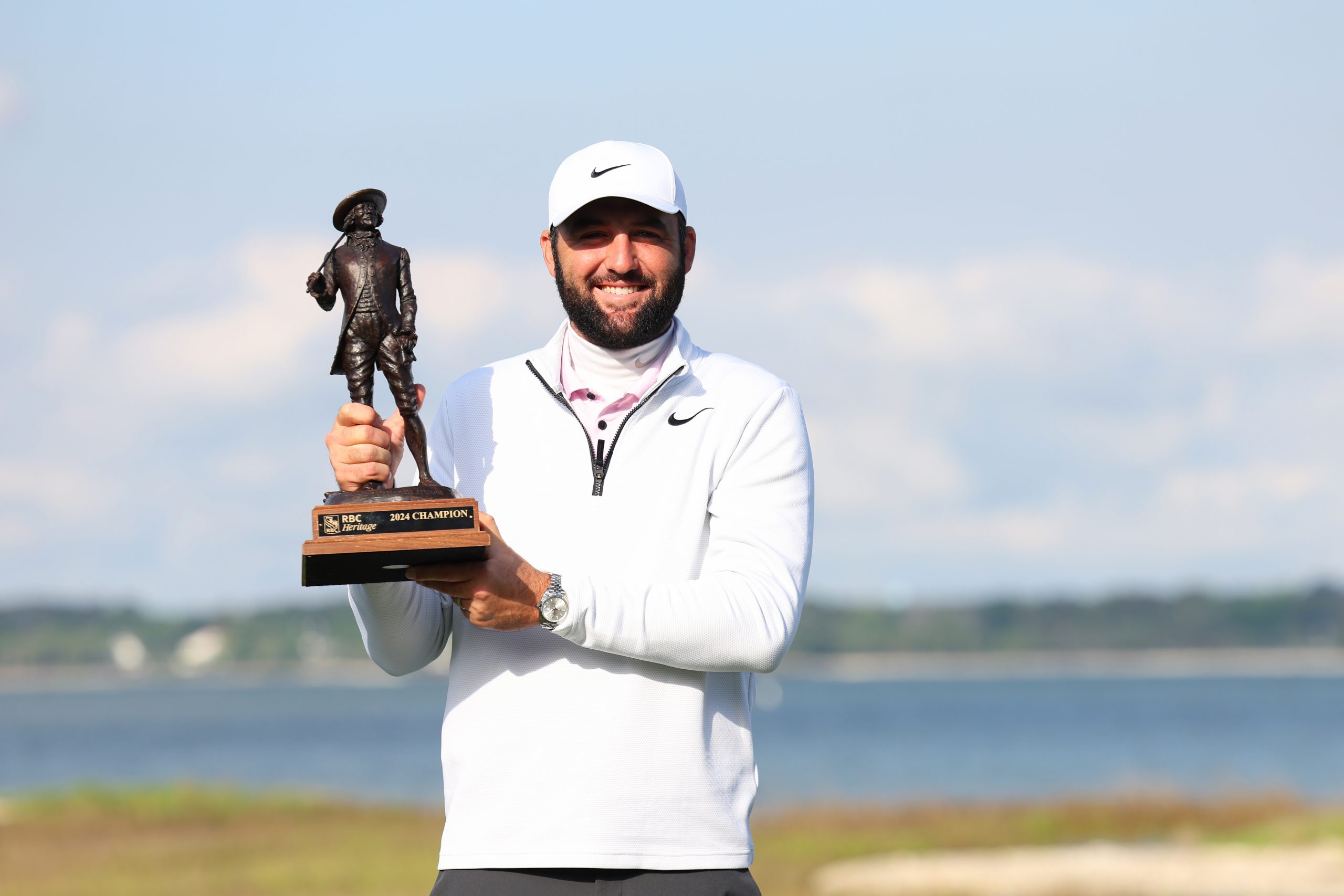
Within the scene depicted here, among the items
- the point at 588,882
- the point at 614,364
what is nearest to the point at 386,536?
the point at 614,364

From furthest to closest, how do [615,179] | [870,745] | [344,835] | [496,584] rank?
[870,745] → [344,835] → [615,179] → [496,584]

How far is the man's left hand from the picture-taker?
3.15m

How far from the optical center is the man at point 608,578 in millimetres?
3242

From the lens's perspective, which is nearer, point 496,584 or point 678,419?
point 496,584

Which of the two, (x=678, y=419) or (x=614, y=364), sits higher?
(x=614, y=364)

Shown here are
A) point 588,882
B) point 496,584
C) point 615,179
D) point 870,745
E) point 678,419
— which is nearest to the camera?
point 496,584

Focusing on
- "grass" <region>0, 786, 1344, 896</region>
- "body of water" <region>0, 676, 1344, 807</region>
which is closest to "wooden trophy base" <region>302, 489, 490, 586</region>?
"grass" <region>0, 786, 1344, 896</region>

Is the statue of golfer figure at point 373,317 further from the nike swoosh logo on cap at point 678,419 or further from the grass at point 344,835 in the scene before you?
the grass at point 344,835

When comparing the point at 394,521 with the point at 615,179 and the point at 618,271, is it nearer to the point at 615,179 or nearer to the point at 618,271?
the point at 618,271

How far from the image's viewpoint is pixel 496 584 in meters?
3.15

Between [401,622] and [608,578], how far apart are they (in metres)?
0.53

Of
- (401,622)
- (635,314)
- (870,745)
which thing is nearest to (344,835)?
(401,622)

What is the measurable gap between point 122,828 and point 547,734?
Answer: 62.8 ft

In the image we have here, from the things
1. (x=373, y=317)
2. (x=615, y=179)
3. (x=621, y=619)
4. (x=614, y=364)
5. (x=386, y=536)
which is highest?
(x=615, y=179)
